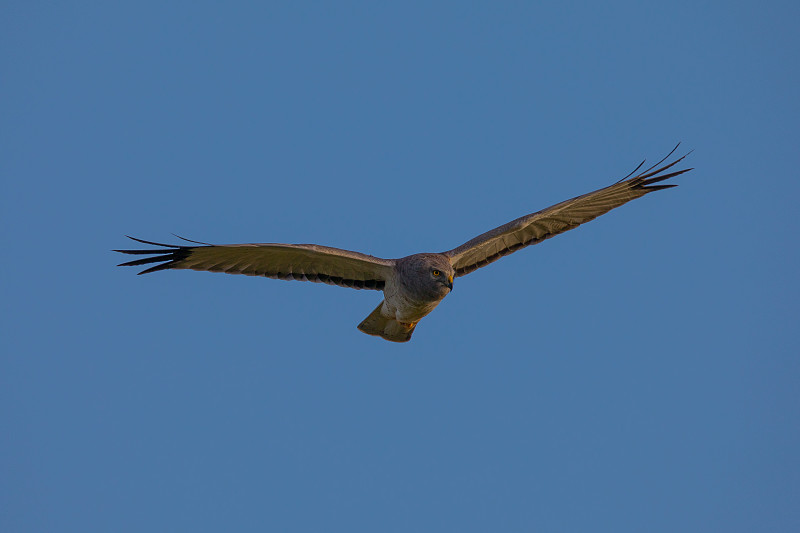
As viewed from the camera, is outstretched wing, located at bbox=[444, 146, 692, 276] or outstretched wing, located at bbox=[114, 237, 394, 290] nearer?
outstretched wing, located at bbox=[114, 237, 394, 290]

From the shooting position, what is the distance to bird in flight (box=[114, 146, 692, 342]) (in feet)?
35.5

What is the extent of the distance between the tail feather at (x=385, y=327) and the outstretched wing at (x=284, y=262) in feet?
1.68

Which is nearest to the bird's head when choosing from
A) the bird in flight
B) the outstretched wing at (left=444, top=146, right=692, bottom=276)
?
the bird in flight

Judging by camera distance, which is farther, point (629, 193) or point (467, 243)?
point (629, 193)

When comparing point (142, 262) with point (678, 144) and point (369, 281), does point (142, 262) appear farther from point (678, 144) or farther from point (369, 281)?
point (678, 144)

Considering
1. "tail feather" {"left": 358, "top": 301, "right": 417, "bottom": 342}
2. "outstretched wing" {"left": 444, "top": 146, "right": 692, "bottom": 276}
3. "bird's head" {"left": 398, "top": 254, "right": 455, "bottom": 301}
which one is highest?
"outstretched wing" {"left": 444, "top": 146, "right": 692, "bottom": 276}

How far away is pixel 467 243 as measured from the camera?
11.8 metres

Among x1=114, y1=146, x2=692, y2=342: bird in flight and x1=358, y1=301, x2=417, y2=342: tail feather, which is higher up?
x1=114, y1=146, x2=692, y2=342: bird in flight

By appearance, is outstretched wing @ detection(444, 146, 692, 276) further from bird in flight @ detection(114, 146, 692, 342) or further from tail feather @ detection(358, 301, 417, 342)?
tail feather @ detection(358, 301, 417, 342)

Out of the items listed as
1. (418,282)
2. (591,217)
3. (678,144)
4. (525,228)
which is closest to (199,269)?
(418,282)

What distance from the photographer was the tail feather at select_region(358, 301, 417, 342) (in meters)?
12.4

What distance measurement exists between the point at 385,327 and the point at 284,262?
2.15 m

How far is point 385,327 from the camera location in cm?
1247

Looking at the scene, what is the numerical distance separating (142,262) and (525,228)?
6.13m
